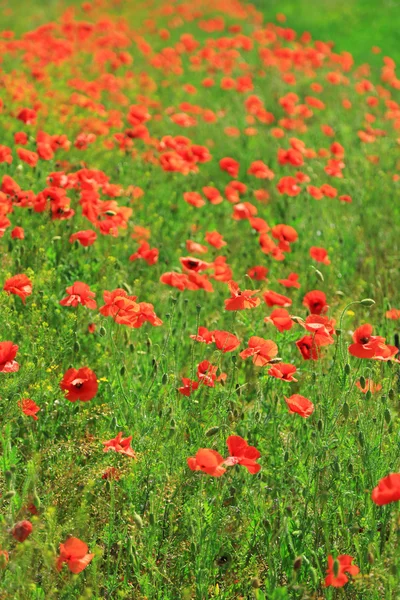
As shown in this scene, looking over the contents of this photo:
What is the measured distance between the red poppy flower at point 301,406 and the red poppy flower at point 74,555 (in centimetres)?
78

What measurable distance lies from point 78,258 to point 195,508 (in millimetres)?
1804

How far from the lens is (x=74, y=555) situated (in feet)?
6.32

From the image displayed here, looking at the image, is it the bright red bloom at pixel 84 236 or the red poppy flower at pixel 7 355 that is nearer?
the red poppy flower at pixel 7 355

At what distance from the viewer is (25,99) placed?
18.2 ft

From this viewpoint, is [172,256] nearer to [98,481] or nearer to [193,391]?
[193,391]

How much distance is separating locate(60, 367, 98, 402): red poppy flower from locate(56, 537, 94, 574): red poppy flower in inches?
A: 26.5

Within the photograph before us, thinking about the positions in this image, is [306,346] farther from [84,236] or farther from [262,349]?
[84,236]

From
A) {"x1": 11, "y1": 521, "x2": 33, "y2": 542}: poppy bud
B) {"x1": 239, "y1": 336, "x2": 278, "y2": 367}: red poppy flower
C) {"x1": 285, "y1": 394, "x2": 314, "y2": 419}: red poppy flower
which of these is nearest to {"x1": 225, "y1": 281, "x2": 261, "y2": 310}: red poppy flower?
{"x1": 239, "y1": 336, "x2": 278, "y2": 367}: red poppy flower

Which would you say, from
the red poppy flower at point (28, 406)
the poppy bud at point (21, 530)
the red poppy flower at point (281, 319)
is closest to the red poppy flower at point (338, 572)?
the poppy bud at point (21, 530)

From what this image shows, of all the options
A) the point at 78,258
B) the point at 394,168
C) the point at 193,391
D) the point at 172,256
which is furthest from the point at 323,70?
the point at 193,391

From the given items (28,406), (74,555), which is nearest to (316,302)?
(28,406)

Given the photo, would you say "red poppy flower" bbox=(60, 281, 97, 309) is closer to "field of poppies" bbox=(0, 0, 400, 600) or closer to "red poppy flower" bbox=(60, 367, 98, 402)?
"field of poppies" bbox=(0, 0, 400, 600)

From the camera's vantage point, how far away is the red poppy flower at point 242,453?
2125mm

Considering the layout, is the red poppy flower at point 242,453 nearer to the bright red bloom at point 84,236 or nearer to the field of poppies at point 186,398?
the field of poppies at point 186,398
